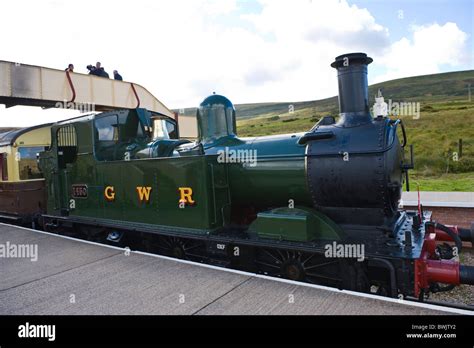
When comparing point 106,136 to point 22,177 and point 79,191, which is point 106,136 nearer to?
point 79,191

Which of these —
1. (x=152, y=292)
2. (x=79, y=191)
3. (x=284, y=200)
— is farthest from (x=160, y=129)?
(x=152, y=292)

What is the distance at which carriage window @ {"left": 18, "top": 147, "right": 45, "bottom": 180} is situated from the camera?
10.8 meters

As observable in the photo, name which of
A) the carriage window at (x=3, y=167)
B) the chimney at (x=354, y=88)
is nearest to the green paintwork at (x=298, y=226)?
the chimney at (x=354, y=88)

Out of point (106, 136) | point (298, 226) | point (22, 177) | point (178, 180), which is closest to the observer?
point (298, 226)

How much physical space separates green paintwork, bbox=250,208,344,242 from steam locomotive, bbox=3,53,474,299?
13 millimetres

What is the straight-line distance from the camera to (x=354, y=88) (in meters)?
4.79

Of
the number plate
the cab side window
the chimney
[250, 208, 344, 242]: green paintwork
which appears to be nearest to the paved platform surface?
[250, 208, 344, 242]: green paintwork

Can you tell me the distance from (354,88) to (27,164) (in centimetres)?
993

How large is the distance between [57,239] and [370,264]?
6.13 meters

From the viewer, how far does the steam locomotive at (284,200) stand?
4328 mm

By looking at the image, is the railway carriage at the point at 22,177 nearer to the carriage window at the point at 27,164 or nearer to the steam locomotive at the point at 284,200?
the carriage window at the point at 27,164

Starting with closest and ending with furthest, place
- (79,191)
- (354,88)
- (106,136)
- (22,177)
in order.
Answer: (354,88), (106,136), (79,191), (22,177)
